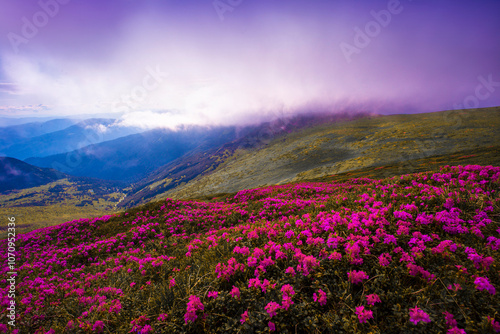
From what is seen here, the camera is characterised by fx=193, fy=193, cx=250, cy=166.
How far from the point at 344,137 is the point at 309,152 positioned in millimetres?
33112

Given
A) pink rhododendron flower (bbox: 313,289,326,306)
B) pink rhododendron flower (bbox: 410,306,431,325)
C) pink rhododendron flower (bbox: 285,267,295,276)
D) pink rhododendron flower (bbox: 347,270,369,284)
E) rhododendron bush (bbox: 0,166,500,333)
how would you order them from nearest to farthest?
pink rhododendron flower (bbox: 410,306,431,325), rhododendron bush (bbox: 0,166,500,333), pink rhododendron flower (bbox: 313,289,326,306), pink rhododendron flower (bbox: 347,270,369,284), pink rhododendron flower (bbox: 285,267,295,276)

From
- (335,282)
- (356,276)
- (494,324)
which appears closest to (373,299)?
(356,276)

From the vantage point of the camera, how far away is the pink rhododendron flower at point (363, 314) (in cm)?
319

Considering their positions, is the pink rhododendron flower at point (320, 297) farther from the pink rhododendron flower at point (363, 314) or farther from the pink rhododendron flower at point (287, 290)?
the pink rhododendron flower at point (363, 314)

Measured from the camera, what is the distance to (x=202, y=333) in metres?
3.73

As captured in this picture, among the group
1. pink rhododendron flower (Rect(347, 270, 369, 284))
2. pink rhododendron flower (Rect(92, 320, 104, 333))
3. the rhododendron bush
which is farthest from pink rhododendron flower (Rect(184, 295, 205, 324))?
pink rhododendron flower (Rect(347, 270, 369, 284))

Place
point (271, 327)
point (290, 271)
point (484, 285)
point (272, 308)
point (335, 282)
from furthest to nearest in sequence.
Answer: point (290, 271)
point (335, 282)
point (272, 308)
point (271, 327)
point (484, 285)

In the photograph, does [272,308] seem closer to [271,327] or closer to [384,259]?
[271,327]

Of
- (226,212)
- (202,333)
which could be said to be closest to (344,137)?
(226,212)

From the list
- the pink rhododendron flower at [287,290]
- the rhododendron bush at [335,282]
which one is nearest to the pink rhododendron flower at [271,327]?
the rhododendron bush at [335,282]

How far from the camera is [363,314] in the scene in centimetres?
323

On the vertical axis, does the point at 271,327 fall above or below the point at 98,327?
above

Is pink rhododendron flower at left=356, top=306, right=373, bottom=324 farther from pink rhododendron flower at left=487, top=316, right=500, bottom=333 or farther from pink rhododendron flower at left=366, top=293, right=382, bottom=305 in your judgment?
pink rhododendron flower at left=487, top=316, right=500, bottom=333

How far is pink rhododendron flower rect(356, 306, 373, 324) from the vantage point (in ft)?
10.5
